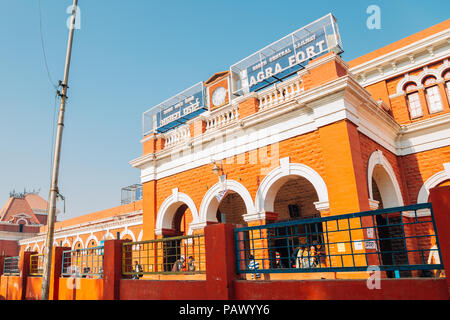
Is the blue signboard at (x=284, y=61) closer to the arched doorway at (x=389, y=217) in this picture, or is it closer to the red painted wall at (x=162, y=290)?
the arched doorway at (x=389, y=217)

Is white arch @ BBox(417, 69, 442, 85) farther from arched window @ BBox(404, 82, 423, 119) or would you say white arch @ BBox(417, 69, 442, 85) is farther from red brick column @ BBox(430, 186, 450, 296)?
red brick column @ BBox(430, 186, 450, 296)

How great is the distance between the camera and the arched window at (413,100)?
11.5 metres

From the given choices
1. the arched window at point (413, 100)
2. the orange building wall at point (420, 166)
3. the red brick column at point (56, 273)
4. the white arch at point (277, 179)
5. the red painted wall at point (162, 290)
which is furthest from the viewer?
the arched window at point (413, 100)

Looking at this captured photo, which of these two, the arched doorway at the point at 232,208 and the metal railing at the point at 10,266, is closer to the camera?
the metal railing at the point at 10,266

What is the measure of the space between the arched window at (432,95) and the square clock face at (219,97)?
705 cm

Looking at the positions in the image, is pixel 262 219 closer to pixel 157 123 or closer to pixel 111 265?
pixel 111 265

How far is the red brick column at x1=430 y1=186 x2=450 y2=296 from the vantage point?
3.68 metres

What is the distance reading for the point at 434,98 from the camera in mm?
11289

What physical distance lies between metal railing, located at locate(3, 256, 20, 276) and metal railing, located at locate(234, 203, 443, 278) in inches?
373

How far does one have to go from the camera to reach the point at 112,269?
7898mm

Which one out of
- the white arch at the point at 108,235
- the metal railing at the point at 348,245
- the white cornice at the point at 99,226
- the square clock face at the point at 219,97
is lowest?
the metal railing at the point at 348,245

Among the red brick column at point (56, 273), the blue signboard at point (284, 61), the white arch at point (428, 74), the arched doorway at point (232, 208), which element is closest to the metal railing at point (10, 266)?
the red brick column at point (56, 273)

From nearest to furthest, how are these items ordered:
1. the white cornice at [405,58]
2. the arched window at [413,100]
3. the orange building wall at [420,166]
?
the orange building wall at [420,166] < the white cornice at [405,58] < the arched window at [413,100]
